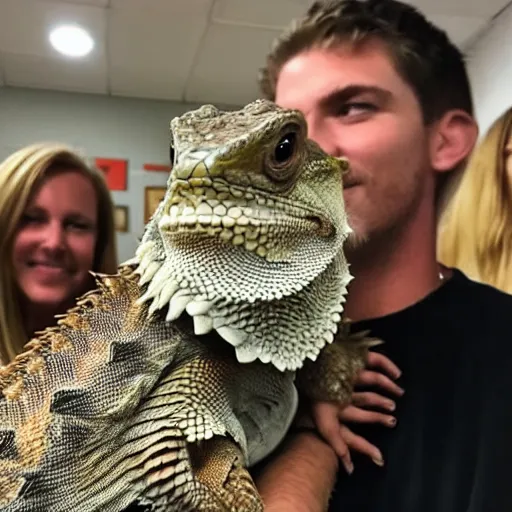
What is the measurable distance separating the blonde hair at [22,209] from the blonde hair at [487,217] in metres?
1.18

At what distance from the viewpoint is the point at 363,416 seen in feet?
4.14

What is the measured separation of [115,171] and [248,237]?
2.24 meters

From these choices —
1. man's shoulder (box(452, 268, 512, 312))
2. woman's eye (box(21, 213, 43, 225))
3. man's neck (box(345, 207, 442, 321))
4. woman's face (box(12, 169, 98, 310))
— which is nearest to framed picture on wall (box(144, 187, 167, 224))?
woman's face (box(12, 169, 98, 310))

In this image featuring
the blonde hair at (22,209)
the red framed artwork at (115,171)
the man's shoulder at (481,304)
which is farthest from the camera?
the red framed artwork at (115,171)

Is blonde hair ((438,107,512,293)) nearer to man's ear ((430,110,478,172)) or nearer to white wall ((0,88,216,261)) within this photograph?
man's ear ((430,110,478,172))

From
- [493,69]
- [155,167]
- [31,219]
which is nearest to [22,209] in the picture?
[31,219]

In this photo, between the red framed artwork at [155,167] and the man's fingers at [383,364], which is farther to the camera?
the red framed artwork at [155,167]

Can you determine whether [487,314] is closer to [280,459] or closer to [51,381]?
[280,459]

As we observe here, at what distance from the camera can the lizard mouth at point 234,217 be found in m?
0.90

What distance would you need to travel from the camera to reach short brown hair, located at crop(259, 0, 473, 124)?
1547mm

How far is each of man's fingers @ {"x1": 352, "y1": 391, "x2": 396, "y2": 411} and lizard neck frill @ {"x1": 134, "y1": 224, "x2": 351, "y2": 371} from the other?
11.2 inches

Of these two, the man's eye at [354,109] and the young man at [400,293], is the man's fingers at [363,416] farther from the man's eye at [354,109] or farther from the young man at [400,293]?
the man's eye at [354,109]

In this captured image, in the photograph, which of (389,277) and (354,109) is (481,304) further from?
(354,109)

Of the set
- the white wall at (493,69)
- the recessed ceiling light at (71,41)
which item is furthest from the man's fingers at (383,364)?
the recessed ceiling light at (71,41)
